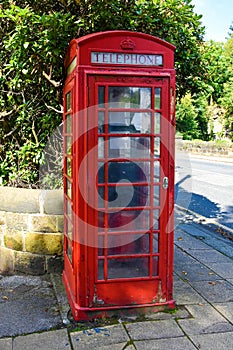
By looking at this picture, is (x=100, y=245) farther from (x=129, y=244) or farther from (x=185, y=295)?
(x=185, y=295)

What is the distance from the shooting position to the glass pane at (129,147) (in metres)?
3.32

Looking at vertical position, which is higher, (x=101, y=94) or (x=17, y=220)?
(x=101, y=94)

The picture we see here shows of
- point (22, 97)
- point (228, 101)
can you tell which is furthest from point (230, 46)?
point (22, 97)

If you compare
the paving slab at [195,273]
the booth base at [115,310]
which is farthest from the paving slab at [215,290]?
the booth base at [115,310]

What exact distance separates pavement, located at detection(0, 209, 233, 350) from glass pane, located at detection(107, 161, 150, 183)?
1.25 metres

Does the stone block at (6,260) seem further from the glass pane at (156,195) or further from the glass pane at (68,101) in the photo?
the glass pane at (156,195)

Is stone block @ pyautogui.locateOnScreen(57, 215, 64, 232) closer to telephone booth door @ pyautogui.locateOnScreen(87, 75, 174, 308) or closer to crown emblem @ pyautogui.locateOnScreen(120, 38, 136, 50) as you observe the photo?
telephone booth door @ pyautogui.locateOnScreen(87, 75, 174, 308)

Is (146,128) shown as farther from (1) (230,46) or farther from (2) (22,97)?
(1) (230,46)

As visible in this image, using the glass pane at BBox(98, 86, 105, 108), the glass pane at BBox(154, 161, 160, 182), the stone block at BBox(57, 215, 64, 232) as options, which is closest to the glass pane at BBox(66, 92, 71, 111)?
the glass pane at BBox(98, 86, 105, 108)

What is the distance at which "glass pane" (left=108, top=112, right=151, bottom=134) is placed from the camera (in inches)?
130

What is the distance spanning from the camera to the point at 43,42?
4004 millimetres

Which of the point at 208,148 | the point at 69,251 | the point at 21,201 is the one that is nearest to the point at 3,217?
the point at 21,201

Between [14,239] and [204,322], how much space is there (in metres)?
2.34

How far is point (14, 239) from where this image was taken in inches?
175
